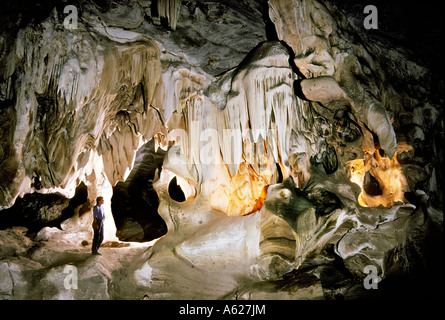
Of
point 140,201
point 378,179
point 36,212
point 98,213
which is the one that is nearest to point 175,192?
point 140,201

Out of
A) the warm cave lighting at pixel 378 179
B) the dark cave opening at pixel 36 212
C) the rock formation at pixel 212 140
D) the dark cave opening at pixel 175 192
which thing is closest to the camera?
the rock formation at pixel 212 140

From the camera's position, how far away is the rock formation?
385cm

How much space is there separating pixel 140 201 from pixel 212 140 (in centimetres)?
416

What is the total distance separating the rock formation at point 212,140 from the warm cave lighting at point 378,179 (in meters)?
1.28

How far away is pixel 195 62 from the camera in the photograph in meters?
4.75

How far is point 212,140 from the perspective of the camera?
4.63m

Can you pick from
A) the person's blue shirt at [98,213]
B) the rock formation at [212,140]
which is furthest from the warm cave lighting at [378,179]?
the person's blue shirt at [98,213]

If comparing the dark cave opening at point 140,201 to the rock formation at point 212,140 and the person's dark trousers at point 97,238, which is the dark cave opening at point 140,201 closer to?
the rock formation at point 212,140

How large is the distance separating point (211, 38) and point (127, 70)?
1425 millimetres

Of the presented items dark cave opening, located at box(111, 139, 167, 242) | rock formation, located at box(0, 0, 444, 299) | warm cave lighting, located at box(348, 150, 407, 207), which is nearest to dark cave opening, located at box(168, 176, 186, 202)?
dark cave opening, located at box(111, 139, 167, 242)

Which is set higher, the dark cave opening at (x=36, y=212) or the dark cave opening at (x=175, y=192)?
the dark cave opening at (x=175, y=192)

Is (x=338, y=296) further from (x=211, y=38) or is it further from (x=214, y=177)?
(x=211, y=38)

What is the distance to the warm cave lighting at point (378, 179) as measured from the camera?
611cm
